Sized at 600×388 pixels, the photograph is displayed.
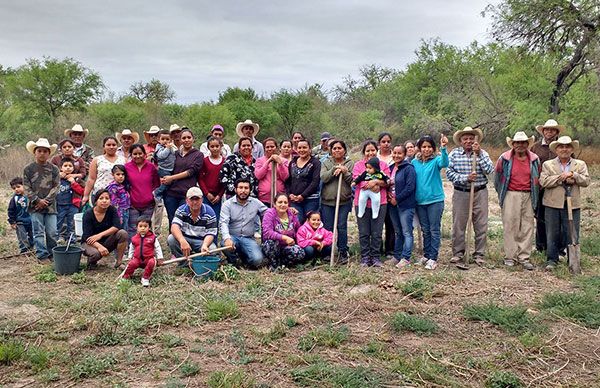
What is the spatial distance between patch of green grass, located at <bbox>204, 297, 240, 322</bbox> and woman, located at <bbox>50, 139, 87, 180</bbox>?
3.61 m

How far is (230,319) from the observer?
504 centimetres

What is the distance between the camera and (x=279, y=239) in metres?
6.86

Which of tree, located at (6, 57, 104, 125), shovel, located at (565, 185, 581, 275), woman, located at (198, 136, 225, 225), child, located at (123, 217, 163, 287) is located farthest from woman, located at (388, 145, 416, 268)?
tree, located at (6, 57, 104, 125)

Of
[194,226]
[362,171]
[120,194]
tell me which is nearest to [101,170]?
[120,194]

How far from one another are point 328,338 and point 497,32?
12.0m

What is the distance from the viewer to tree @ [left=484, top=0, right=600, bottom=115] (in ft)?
40.5

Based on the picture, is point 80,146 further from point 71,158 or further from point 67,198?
point 67,198

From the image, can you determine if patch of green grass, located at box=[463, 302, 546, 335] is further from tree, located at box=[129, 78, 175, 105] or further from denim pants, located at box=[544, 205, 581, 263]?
tree, located at box=[129, 78, 175, 105]

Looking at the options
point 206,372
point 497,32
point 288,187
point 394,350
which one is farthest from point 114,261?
point 497,32

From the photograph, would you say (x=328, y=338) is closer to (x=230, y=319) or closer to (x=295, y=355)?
(x=295, y=355)

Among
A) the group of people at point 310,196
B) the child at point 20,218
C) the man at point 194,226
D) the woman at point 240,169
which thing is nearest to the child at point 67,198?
the group of people at point 310,196

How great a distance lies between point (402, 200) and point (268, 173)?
190 centimetres

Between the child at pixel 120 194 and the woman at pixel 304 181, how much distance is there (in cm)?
224

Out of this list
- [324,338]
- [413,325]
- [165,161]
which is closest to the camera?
[324,338]
